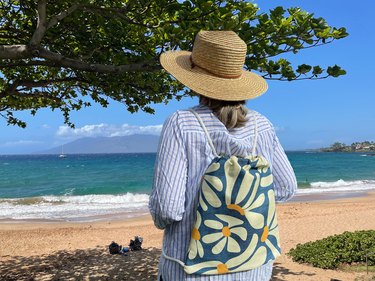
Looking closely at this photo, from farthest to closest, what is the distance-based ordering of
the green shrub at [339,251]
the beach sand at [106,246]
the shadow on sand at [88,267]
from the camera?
the beach sand at [106,246] < the shadow on sand at [88,267] < the green shrub at [339,251]

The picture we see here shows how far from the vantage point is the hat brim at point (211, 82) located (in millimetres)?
1931

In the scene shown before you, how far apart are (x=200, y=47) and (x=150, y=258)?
29.4 ft

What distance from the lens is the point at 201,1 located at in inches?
164

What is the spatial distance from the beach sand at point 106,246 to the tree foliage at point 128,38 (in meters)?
3.78

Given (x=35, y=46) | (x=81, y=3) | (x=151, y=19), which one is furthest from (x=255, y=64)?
(x=35, y=46)

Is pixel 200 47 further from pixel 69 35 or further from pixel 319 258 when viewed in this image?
pixel 319 258

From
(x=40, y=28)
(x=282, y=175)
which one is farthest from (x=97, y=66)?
(x=282, y=175)

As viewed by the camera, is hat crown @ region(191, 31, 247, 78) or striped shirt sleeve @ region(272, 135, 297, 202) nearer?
hat crown @ region(191, 31, 247, 78)

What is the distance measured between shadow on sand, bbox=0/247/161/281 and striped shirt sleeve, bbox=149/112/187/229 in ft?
22.0

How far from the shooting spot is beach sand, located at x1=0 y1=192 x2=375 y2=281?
8.51 metres

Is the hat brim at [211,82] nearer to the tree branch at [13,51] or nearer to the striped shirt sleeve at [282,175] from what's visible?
the striped shirt sleeve at [282,175]

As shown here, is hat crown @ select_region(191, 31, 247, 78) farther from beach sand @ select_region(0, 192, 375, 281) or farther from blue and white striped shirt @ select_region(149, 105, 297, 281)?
beach sand @ select_region(0, 192, 375, 281)

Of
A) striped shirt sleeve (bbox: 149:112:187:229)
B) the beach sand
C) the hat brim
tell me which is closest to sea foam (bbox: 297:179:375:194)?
the beach sand

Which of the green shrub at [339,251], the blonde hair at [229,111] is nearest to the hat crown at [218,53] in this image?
the blonde hair at [229,111]
